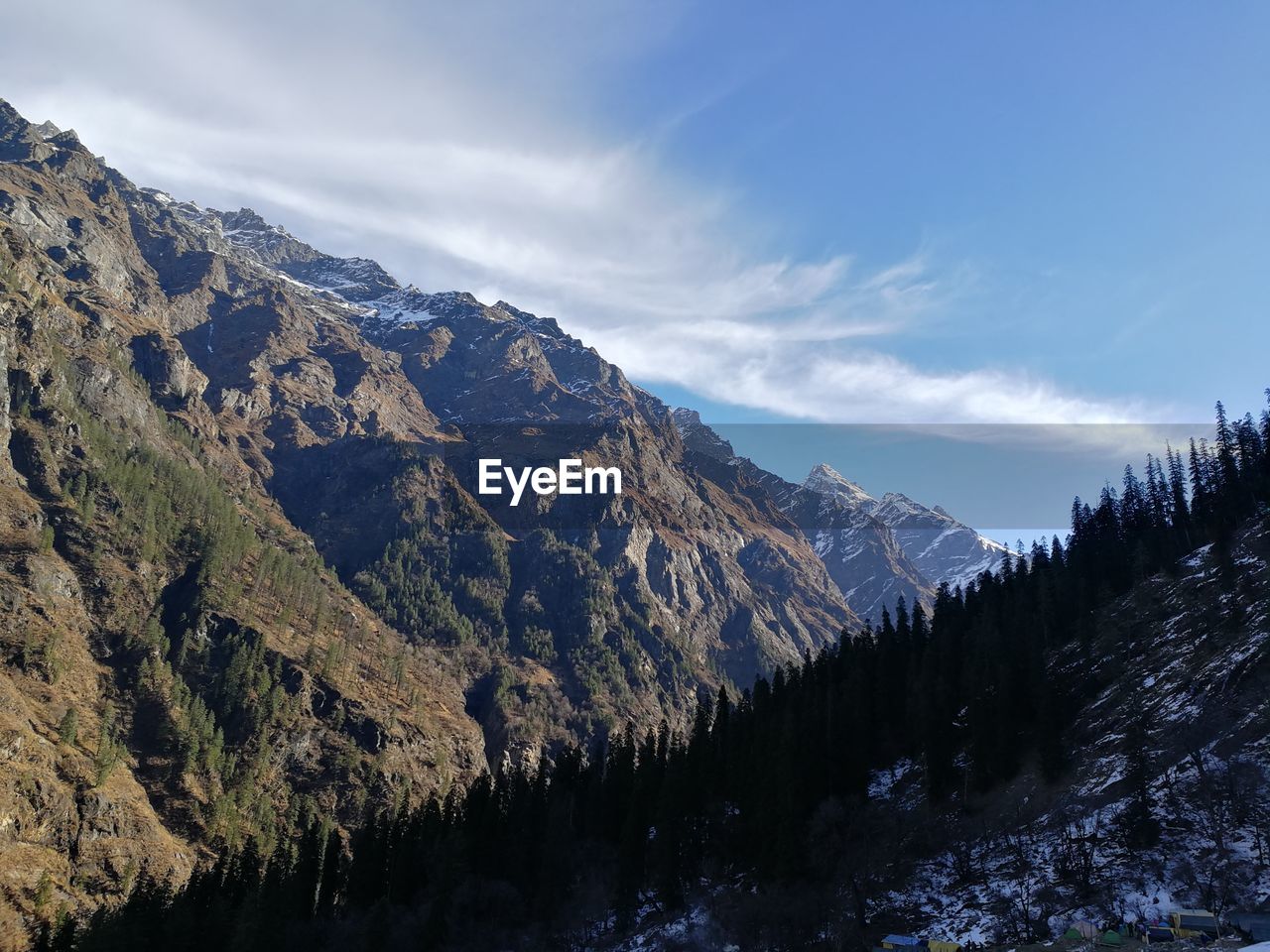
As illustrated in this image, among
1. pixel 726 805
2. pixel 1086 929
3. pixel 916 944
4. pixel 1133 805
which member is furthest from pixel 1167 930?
pixel 726 805

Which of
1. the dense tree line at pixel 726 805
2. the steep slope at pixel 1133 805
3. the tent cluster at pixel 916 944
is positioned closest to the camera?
the steep slope at pixel 1133 805

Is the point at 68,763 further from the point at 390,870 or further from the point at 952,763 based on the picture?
the point at 952,763

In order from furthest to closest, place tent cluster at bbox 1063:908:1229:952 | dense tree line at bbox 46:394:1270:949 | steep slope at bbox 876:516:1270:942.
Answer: dense tree line at bbox 46:394:1270:949 < steep slope at bbox 876:516:1270:942 < tent cluster at bbox 1063:908:1229:952

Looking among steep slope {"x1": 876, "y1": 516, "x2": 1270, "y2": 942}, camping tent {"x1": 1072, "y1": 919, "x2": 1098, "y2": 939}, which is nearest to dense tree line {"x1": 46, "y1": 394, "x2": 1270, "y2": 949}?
steep slope {"x1": 876, "y1": 516, "x2": 1270, "y2": 942}

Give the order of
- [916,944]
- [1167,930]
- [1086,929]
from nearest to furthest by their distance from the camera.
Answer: [1167,930] → [1086,929] → [916,944]

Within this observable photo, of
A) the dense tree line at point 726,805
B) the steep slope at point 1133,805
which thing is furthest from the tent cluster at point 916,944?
the dense tree line at point 726,805

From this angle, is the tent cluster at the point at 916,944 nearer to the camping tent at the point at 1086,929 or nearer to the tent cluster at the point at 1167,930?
the tent cluster at the point at 1167,930

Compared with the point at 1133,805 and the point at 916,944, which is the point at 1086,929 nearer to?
the point at 916,944

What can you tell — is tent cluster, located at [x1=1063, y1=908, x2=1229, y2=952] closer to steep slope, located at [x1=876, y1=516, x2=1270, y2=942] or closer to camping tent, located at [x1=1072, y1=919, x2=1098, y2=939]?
camping tent, located at [x1=1072, y1=919, x2=1098, y2=939]
